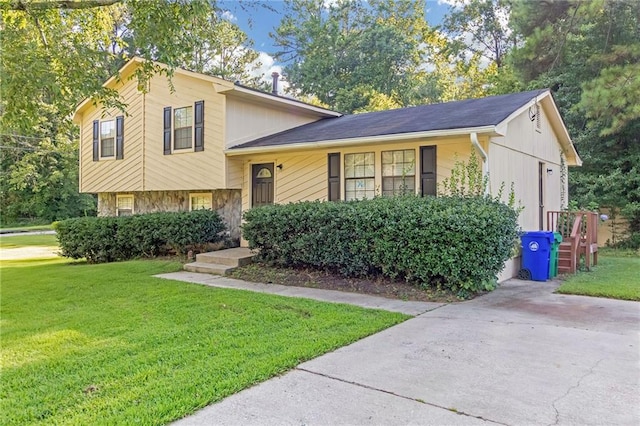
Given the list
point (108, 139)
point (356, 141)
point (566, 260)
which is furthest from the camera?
point (108, 139)

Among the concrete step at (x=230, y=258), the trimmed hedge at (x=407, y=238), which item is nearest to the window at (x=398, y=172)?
the trimmed hedge at (x=407, y=238)

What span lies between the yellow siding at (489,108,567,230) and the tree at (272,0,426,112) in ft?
49.9

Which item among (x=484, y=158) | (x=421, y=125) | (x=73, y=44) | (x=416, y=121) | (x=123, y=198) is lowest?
(x=123, y=198)

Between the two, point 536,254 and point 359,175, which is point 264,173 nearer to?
point 359,175

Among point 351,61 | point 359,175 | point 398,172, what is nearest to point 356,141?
point 359,175

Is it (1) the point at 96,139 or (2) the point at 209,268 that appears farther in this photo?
(1) the point at 96,139

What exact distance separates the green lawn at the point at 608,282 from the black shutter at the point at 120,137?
39.8 feet

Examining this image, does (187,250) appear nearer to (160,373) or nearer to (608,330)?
(160,373)

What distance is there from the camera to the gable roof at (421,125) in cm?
799

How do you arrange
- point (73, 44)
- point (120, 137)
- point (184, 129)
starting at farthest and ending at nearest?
point (120, 137)
point (184, 129)
point (73, 44)

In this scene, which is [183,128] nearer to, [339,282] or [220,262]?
[220,262]

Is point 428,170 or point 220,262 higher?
point 428,170

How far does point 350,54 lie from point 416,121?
20166 millimetres

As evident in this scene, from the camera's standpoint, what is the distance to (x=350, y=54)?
27.9 m
